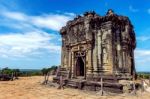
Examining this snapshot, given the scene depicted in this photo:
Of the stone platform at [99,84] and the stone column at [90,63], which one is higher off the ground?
the stone column at [90,63]

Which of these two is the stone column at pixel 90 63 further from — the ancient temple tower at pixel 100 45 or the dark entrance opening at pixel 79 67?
the dark entrance opening at pixel 79 67

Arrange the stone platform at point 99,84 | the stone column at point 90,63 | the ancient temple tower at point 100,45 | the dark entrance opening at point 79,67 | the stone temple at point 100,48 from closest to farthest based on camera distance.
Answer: the stone platform at point 99,84
the stone temple at point 100,48
the ancient temple tower at point 100,45
the stone column at point 90,63
the dark entrance opening at point 79,67

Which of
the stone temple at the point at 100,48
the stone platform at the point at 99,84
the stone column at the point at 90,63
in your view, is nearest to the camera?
the stone platform at the point at 99,84

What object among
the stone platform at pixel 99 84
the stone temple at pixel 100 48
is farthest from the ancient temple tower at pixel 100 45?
the stone platform at pixel 99 84

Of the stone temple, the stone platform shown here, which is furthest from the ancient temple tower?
the stone platform

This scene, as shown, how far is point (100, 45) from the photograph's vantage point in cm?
1670

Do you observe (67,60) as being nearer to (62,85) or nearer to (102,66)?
(62,85)

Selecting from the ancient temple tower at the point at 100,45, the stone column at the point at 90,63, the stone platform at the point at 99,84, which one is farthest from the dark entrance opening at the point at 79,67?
the stone column at the point at 90,63

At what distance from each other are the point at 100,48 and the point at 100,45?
0.28 metres

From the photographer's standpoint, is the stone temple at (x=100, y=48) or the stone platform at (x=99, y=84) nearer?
the stone platform at (x=99, y=84)

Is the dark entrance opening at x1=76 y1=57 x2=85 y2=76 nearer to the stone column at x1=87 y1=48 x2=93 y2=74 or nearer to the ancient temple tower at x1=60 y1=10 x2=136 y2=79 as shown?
the ancient temple tower at x1=60 y1=10 x2=136 y2=79

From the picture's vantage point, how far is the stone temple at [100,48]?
15.8 meters

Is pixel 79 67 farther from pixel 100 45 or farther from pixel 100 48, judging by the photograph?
pixel 100 45

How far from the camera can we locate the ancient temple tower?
52.4 ft
